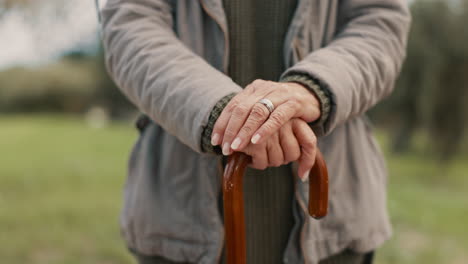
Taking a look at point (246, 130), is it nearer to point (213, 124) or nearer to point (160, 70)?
point (213, 124)

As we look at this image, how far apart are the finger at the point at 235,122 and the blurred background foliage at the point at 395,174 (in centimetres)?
167

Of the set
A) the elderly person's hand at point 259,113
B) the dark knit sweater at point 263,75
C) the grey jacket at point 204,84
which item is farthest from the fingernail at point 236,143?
the dark knit sweater at point 263,75

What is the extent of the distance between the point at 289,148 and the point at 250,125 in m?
0.07

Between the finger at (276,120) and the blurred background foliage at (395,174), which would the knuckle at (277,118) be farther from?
the blurred background foliage at (395,174)

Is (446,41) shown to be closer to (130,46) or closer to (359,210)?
(359,210)

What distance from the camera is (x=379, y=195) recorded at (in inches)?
35.7

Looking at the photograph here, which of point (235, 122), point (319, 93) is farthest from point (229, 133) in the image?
point (319, 93)

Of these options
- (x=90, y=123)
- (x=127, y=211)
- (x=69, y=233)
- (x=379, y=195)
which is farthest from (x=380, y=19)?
(x=90, y=123)

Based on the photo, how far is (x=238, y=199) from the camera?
0.65 m

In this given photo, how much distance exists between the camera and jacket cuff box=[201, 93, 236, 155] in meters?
0.66

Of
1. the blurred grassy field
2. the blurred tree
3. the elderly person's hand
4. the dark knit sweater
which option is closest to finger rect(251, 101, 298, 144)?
the elderly person's hand

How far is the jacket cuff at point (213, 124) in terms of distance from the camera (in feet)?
2.17

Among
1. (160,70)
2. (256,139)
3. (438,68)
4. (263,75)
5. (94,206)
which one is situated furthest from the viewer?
(438,68)

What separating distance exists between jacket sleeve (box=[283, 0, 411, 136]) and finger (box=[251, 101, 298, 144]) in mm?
85
